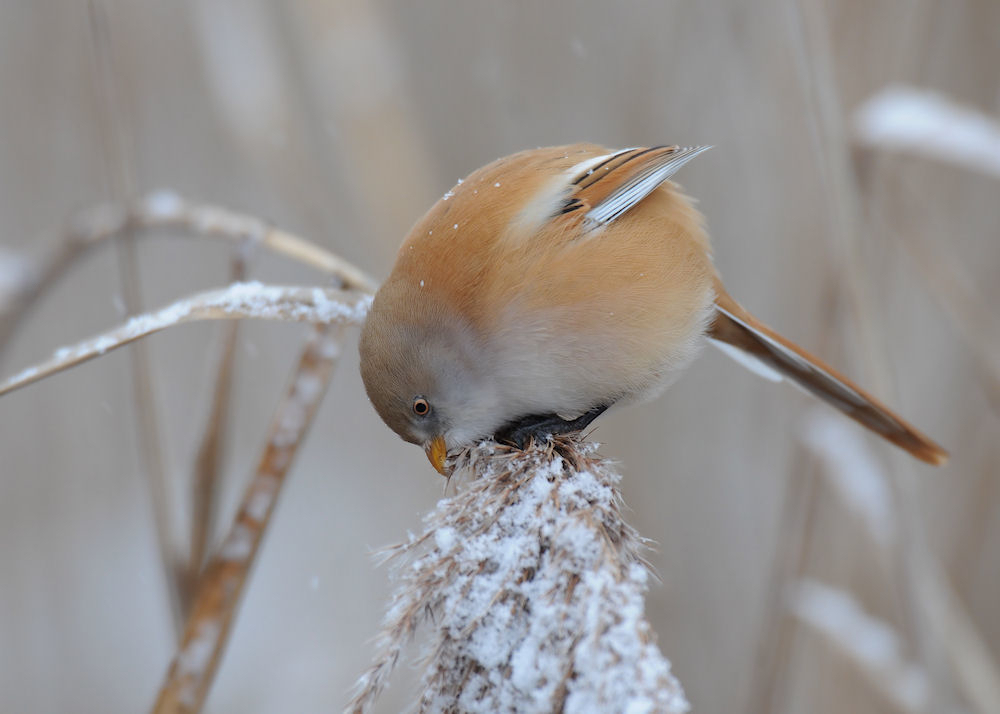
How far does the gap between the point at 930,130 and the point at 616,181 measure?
777 millimetres

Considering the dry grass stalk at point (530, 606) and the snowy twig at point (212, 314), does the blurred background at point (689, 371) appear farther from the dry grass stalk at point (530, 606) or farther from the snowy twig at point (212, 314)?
the dry grass stalk at point (530, 606)

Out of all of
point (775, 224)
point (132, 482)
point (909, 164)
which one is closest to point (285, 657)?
point (132, 482)

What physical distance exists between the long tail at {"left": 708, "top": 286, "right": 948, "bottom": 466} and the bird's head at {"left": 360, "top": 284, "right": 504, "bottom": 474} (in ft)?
2.29

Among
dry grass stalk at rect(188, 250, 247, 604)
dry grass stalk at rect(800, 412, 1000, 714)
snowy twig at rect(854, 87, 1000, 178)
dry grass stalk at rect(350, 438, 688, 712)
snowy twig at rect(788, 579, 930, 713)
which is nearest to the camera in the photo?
dry grass stalk at rect(350, 438, 688, 712)

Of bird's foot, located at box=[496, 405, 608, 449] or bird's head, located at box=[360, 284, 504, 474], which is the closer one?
bird's head, located at box=[360, 284, 504, 474]

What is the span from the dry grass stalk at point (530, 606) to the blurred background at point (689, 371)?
38.4 inches

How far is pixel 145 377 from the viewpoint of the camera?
170 centimetres

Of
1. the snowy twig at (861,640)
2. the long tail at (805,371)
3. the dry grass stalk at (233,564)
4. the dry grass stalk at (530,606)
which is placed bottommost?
the snowy twig at (861,640)

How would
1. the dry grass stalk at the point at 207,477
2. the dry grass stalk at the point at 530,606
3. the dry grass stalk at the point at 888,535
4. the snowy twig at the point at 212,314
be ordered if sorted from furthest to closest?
1. the dry grass stalk at the point at 888,535
2. the dry grass stalk at the point at 207,477
3. the snowy twig at the point at 212,314
4. the dry grass stalk at the point at 530,606

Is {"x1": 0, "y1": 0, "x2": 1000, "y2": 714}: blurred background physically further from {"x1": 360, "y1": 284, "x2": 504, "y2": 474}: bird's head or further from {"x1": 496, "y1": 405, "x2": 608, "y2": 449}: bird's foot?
{"x1": 496, "y1": 405, "x2": 608, "y2": 449}: bird's foot

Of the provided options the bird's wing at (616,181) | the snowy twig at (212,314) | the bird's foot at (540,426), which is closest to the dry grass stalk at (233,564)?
the snowy twig at (212,314)

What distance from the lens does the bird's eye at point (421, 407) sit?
1747 mm

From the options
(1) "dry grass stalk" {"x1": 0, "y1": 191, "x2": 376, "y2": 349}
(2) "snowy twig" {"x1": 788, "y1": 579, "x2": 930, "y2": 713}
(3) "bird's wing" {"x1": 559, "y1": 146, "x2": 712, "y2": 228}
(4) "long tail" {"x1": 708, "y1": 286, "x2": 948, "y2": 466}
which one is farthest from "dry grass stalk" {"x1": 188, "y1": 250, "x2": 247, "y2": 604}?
(2) "snowy twig" {"x1": 788, "y1": 579, "x2": 930, "y2": 713}

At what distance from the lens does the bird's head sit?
66.4 inches
